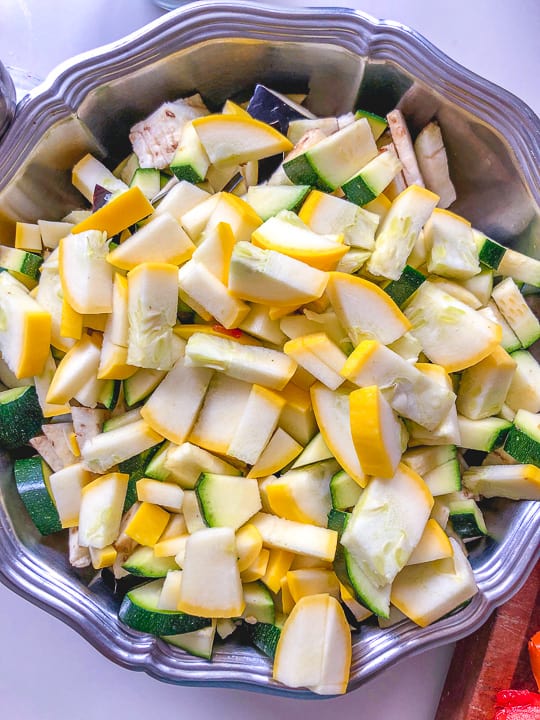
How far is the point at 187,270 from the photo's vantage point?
1075 mm

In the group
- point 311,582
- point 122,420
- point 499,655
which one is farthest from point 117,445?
point 499,655

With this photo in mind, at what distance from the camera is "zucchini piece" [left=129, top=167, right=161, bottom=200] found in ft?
3.95

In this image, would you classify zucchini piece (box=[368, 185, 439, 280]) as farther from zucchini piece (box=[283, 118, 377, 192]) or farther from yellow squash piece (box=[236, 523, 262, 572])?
yellow squash piece (box=[236, 523, 262, 572])

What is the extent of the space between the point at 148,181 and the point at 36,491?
578 millimetres

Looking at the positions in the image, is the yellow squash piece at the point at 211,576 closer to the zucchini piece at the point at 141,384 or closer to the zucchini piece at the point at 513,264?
the zucchini piece at the point at 141,384

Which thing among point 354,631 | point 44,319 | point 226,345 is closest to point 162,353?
point 226,345

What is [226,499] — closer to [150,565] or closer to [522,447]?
[150,565]

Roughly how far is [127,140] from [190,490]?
0.68 m

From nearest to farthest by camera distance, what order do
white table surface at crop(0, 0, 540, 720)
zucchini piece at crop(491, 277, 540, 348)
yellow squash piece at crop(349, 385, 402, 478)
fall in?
yellow squash piece at crop(349, 385, 402, 478), zucchini piece at crop(491, 277, 540, 348), white table surface at crop(0, 0, 540, 720)

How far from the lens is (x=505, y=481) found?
114cm

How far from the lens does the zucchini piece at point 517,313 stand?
120 centimetres

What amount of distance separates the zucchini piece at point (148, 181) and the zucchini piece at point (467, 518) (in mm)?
753

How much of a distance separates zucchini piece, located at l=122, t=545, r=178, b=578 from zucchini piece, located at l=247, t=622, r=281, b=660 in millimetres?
177

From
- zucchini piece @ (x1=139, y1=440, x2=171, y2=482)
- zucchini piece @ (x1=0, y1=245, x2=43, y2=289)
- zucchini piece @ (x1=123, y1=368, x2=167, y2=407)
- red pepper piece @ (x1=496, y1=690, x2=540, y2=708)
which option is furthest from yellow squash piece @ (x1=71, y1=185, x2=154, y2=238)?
red pepper piece @ (x1=496, y1=690, x2=540, y2=708)
